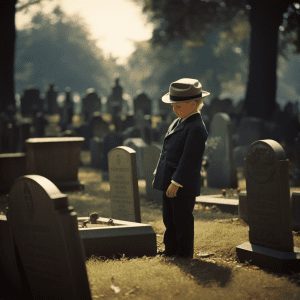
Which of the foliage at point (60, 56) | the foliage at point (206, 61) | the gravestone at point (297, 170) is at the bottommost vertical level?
the gravestone at point (297, 170)

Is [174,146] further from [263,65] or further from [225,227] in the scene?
[263,65]

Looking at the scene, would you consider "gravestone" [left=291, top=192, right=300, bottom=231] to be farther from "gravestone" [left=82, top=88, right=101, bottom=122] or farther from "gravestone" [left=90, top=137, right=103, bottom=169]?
"gravestone" [left=82, top=88, right=101, bottom=122]

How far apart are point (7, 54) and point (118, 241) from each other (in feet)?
58.6

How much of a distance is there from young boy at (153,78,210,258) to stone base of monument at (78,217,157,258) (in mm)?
427

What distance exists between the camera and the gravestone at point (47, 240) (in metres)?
4.68

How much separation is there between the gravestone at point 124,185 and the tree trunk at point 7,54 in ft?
48.4

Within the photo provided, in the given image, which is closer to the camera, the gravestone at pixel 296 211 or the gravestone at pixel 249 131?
the gravestone at pixel 296 211

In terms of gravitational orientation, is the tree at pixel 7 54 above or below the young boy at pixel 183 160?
above

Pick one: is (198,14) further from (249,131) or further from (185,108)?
(185,108)

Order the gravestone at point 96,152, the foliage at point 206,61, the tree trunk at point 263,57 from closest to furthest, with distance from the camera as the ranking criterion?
the gravestone at point 96,152 → the tree trunk at point 263,57 → the foliage at point 206,61

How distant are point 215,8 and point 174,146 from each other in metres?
19.7

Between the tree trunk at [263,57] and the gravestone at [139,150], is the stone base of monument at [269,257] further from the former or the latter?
the tree trunk at [263,57]

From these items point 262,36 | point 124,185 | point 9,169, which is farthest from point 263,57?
point 124,185

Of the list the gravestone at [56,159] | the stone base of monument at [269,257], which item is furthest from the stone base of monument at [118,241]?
the gravestone at [56,159]
